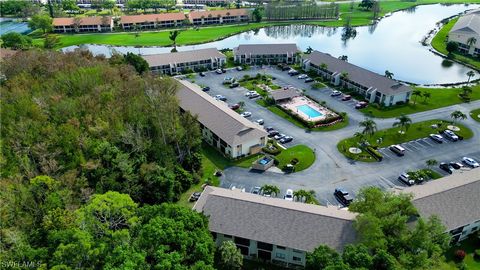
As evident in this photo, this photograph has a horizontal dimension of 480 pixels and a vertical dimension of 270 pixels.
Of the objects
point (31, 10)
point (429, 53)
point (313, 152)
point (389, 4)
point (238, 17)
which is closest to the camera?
point (313, 152)

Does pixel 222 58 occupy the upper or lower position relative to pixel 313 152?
upper

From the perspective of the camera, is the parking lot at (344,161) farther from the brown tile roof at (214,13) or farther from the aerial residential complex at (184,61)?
the brown tile roof at (214,13)

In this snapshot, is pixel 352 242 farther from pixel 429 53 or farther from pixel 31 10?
pixel 31 10

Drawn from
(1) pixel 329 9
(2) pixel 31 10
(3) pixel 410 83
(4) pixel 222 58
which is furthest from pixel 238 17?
(2) pixel 31 10

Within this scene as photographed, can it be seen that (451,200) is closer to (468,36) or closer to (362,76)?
(362,76)

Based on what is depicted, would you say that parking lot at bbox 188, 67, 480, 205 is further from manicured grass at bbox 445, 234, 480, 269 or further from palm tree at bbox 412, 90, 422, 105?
manicured grass at bbox 445, 234, 480, 269

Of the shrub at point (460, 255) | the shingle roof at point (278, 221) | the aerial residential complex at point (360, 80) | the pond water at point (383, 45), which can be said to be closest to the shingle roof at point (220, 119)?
the shingle roof at point (278, 221)
